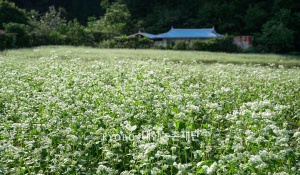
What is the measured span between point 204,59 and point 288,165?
50.2ft

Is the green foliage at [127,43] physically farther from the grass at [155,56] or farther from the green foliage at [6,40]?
the grass at [155,56]

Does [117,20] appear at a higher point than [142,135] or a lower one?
higher

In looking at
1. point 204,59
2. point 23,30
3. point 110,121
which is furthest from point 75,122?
point 23,30

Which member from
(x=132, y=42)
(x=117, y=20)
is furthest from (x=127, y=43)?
(x=117, y=20)

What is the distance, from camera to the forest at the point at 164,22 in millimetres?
34100

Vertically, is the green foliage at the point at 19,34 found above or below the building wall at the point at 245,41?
above

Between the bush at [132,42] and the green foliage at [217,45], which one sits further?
the bush at [132,42]

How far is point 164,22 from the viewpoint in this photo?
155ft

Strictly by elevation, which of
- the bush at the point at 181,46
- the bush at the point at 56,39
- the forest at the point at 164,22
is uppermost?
the forest at the point at 164,22

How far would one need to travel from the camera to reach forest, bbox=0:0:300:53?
1343 inches

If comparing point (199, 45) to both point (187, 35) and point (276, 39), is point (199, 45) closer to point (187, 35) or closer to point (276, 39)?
point (276, 39)

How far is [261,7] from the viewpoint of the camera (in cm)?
4434

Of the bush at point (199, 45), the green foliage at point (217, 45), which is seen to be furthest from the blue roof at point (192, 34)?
→ the bush at point (199, 45)

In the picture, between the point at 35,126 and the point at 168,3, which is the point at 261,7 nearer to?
the point at 168,3
